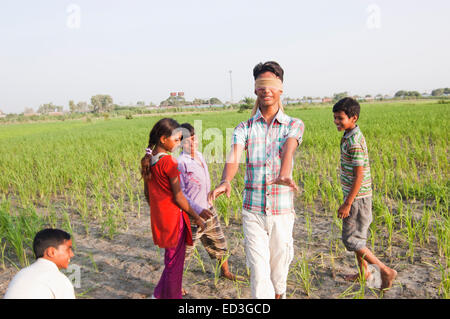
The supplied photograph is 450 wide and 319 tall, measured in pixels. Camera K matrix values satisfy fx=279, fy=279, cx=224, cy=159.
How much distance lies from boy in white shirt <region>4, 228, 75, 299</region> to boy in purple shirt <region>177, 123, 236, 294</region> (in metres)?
0.89

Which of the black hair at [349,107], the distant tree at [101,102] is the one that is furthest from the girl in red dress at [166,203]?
the distant tree at [101,102]

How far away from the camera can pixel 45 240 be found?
136cm

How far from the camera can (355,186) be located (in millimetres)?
1822

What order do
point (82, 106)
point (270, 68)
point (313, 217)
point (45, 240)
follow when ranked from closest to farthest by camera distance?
point (45, 240)
point (270, 68)
point (313, 217)
point (82, 106)

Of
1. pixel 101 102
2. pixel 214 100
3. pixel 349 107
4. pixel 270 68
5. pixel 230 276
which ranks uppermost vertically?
pixel 101 102

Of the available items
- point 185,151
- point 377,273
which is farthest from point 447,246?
point 185,151

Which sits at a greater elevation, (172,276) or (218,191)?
(218,191)

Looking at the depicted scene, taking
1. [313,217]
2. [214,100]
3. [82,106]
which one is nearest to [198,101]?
[214,100]

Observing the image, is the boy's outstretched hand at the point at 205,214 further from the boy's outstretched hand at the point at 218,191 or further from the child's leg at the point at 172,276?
the boy's outstretched hand at the point at 218,191

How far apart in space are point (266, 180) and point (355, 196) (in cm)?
72

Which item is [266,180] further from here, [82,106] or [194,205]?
[82,106]

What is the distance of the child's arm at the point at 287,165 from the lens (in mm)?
1313

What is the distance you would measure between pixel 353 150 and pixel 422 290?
1.10 metres

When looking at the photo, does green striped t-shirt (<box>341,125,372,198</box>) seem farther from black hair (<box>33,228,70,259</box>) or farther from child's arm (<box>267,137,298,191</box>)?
black hair (<box>33,228,70,259</box>)
